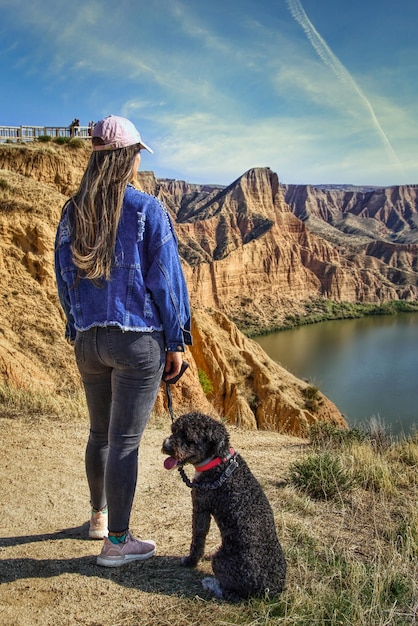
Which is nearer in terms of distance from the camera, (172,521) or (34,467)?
(172,521)

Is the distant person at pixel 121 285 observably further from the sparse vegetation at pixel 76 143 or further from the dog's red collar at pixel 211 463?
the sparse vegetation at pixel 76 143

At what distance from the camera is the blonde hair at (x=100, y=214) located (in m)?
2.30

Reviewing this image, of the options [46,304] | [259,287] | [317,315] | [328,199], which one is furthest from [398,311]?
[328,199]

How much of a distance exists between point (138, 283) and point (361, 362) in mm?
42002

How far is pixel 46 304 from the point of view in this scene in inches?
417

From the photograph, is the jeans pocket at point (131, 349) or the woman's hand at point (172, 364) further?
the woman's hand at point (172, 364)

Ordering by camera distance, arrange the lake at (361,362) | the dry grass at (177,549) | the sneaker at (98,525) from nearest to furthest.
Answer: the dry grass at (177,549), the sneaker at (98,525), the lake at (361,362)

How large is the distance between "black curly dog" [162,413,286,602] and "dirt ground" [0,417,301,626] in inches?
8.2

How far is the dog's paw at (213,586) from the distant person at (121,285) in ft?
1.92

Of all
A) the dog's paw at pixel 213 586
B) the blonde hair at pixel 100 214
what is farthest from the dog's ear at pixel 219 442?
the blonde hair at pixel 100 214

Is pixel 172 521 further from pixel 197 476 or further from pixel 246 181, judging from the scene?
pixel 246 181

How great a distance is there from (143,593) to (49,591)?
473 mm

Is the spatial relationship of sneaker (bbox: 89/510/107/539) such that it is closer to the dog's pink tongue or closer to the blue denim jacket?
the dog's pink tongue

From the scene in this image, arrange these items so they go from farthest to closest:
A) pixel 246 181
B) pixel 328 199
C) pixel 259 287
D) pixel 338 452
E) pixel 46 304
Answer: pixel 328 199, pixel 246 181, pixel 259 287, pixel 46 304, pixel 338 452
